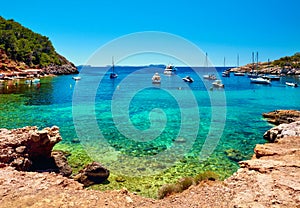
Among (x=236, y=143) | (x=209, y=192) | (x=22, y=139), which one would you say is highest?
(x=22, y=139)

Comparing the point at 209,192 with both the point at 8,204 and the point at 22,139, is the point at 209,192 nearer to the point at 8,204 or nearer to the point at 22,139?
the point at 8,204

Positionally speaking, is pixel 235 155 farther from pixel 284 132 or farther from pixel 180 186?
pixel 180 186

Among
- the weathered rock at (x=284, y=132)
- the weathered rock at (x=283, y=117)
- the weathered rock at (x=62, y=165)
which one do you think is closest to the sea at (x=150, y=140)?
the weathered rock at (x=62, y=165)

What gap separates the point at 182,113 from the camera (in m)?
32.6

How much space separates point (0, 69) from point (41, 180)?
8350 cm

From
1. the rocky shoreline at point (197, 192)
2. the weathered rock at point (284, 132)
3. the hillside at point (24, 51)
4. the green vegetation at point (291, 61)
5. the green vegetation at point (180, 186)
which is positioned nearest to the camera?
the rocky shoreline at point (197, 192)

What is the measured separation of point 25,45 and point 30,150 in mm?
104558

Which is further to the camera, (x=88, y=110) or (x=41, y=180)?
(x=88, y=110)

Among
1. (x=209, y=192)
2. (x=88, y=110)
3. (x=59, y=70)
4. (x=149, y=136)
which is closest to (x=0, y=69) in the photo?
(x=59, y=70)

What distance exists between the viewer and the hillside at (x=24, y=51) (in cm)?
8662

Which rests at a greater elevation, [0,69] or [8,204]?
[0,69]

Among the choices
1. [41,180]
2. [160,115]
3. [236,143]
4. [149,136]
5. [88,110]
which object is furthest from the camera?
[88,110]

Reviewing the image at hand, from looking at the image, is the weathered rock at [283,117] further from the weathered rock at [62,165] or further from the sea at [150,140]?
the weathered rock at [62,165]

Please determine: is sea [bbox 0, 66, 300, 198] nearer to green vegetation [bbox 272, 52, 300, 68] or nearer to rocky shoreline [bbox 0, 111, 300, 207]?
rocky shoreline [bbox 0, 111, 300, 207]
